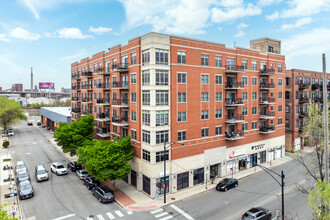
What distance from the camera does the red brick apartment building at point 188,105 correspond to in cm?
2830

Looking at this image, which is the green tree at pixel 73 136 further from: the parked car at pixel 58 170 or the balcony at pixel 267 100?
the balcony at pixel 267 100

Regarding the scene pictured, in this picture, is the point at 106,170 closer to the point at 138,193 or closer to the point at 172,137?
the point at 138,193

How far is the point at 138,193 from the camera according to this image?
96.0ft

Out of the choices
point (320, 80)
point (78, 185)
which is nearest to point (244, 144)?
point (78, 185)

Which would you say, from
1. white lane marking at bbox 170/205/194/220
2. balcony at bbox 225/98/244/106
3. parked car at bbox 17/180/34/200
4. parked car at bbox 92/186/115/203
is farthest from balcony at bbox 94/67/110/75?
white lane marking at bbox 170/205/194/220

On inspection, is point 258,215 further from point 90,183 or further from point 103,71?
point 103,71

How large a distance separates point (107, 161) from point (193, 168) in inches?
476

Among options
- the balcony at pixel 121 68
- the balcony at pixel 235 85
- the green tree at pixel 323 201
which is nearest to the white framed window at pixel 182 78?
the balcony at pixel 121 68

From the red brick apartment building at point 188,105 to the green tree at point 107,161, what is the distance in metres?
2.66

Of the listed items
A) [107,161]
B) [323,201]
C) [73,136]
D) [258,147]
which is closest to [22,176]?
[73,136]

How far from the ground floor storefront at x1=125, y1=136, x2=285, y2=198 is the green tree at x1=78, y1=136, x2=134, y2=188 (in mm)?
3055

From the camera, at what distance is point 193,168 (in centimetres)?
3130

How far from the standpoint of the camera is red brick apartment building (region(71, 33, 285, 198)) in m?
28.3

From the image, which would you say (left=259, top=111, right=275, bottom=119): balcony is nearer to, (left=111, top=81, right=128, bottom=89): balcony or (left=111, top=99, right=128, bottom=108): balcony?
(left=111, top=99, right=128, bottom=108): balcony
